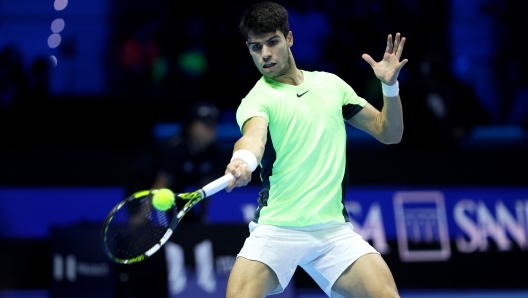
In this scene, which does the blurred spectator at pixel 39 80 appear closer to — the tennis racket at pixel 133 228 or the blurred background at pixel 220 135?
the blurred background at pixel 220 135

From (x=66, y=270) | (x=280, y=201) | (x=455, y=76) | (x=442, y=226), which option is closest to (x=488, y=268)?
(x=442, y=226)

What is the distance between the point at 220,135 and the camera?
1074 cm

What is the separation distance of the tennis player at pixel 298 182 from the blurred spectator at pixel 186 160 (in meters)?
3.44

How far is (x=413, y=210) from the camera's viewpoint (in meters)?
9.54

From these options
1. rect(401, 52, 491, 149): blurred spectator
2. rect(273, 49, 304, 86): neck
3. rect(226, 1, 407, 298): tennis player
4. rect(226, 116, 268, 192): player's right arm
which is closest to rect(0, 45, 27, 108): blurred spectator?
rect(401, 52, 491, 149): blurred spectator

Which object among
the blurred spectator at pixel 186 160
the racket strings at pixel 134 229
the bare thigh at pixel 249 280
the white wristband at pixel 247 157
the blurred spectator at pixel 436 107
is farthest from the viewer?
the blurred spectator at pixel 436 107

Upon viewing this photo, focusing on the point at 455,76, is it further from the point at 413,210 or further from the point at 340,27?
the point at 413,210

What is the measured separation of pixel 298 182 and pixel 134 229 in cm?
103

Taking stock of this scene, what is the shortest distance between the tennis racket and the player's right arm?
651 mm

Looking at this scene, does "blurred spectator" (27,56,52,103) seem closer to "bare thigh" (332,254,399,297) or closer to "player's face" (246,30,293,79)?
"player's face" (246,30,293,79)

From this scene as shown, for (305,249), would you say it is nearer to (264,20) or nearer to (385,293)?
(385,293)

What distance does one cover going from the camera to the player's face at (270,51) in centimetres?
494

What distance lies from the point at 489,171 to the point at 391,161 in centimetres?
114

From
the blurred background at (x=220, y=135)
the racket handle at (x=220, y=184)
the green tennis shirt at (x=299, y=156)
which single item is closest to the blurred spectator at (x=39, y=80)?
the blurred background at (x=220, y=135)
